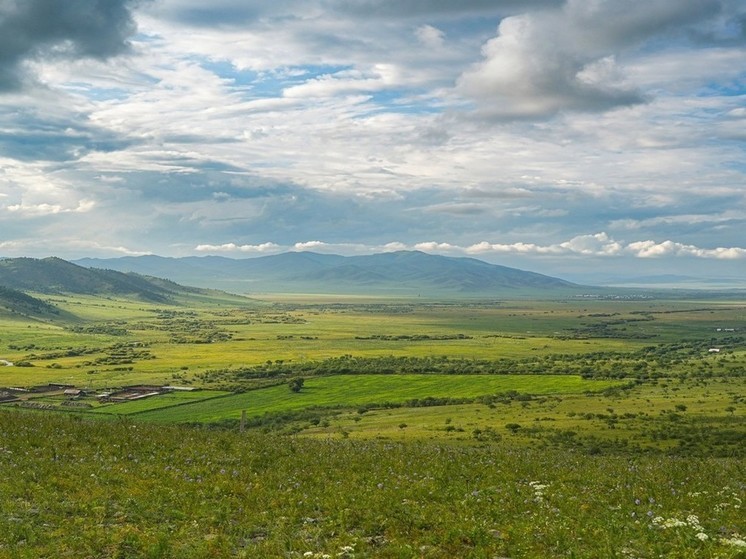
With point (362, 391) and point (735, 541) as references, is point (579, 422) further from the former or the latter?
point (735, 541)

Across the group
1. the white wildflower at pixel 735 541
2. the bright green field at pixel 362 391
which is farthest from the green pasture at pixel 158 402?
the white wildflower at pixel 735 541

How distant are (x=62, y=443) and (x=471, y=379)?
115112mm

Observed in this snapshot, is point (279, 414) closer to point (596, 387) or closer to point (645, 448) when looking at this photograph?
point (645, 448)

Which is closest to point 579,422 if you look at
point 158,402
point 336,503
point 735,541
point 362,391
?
point 362,391

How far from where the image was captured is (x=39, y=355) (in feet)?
621

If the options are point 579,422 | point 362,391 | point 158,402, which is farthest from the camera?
point 362,391

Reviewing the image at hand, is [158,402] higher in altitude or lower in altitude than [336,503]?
lower

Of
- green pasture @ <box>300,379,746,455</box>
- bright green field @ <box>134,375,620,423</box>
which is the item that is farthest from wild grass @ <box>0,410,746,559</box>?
bright green field @ <box>134,375,620,423</box>

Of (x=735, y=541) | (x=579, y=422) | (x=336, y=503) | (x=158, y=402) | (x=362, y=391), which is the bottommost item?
(x=158, y=402)

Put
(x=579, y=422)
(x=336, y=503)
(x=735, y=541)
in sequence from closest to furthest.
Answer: (x=735, y=541)
(x=336, y=503)
(x=579, y=422)

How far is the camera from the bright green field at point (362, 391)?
95.2m

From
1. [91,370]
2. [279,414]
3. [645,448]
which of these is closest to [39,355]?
Result: [91,370]

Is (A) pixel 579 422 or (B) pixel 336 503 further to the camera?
(A) pixel 579 422

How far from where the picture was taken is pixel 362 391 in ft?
Answer: 381
